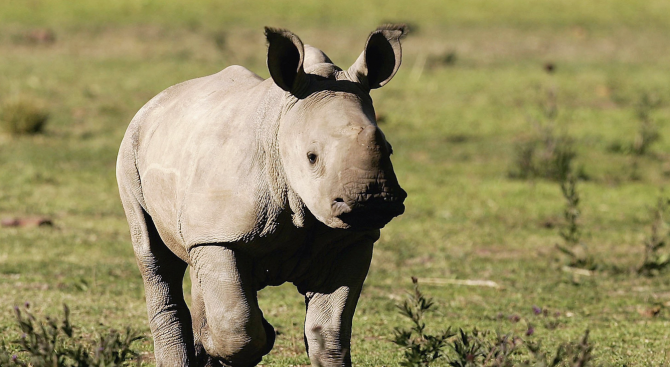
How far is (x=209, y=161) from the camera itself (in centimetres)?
498

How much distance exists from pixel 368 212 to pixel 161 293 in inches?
83.9

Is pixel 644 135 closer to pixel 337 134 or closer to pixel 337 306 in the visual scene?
pixel 337 306

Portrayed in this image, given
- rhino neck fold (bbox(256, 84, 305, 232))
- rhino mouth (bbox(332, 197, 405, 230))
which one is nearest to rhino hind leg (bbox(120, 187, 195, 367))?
rhino neck fold (bbox(256, 84, 305, 232))

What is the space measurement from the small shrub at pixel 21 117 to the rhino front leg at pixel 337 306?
11723mm

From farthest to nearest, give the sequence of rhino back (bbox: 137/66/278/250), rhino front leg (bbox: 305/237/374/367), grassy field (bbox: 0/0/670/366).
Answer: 1. grassy field (bbox: 0/0/670/366)
2. rhino front leg (bbox: 305/237/374/367)
3. rhino back (bbox: 137/66/278/250)

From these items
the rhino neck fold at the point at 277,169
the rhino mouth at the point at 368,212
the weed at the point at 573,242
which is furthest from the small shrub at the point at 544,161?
the rhino mouth at the point at 368,212

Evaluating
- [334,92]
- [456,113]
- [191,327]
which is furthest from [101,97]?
[334,92]

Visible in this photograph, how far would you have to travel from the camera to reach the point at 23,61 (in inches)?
830

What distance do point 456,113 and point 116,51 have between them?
824 centimetres

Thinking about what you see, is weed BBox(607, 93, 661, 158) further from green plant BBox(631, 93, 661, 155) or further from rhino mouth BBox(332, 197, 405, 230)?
rhino mouth BBox(332, 197, 405, 230)

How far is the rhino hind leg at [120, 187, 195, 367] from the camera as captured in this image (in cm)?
582

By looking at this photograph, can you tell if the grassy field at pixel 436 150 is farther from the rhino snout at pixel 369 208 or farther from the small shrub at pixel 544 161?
the rhino snout at pixel 369 208

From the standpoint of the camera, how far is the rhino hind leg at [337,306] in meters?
5.09

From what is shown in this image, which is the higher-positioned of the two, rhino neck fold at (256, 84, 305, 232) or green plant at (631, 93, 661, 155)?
green plant at (631, 93, 661, 155)
